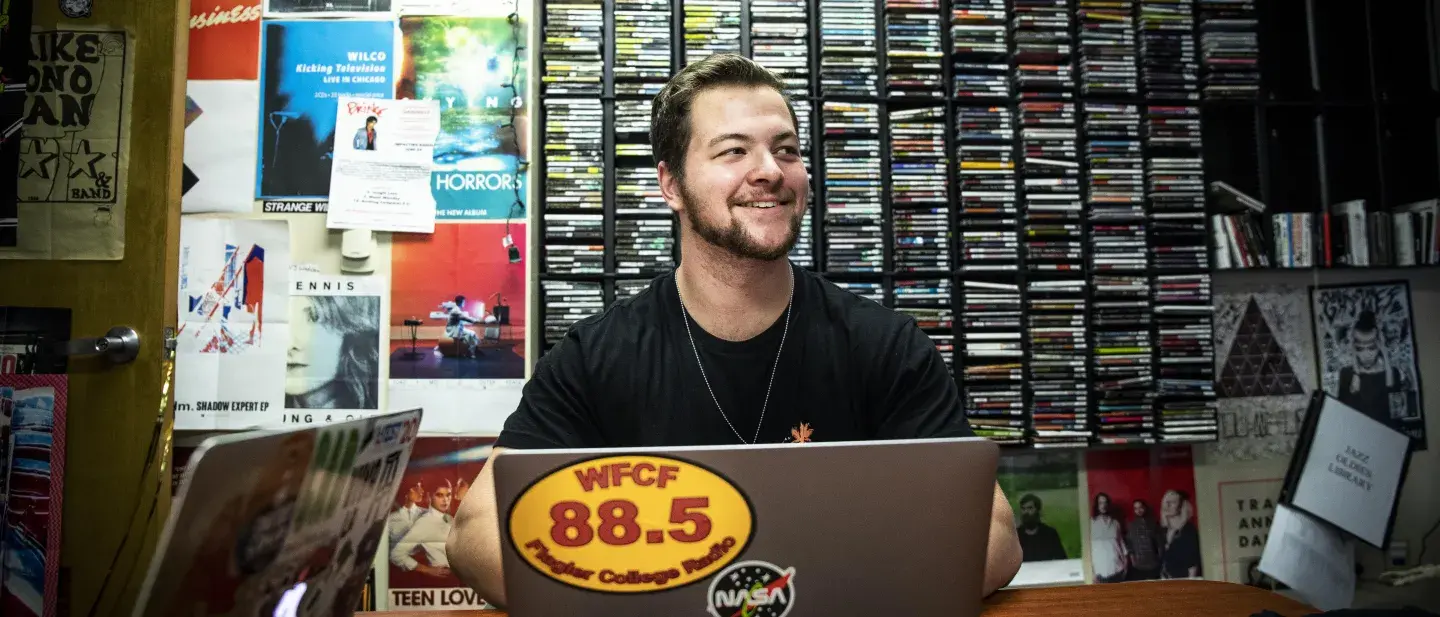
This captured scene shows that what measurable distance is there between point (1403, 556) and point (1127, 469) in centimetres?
115

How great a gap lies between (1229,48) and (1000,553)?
2721mm

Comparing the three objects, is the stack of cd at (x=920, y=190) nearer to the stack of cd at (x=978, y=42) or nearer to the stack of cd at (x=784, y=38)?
the stack of cd at (x=978, y=42)

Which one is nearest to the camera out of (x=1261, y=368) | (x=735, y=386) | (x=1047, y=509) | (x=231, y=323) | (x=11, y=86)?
(x=735, y=386)

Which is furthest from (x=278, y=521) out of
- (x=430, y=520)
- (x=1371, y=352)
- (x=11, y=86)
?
(x=1371, y=352)

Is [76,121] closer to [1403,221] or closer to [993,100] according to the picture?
[993,100]

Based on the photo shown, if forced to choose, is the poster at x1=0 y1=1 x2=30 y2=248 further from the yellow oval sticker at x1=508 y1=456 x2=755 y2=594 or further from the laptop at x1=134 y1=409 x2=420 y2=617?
the yellow oval sticker at x1=508 y1=456 x2=755 y2=594

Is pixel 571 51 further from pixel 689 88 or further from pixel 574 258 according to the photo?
pixel 689 88

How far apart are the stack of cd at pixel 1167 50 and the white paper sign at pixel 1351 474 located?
124 centimetres

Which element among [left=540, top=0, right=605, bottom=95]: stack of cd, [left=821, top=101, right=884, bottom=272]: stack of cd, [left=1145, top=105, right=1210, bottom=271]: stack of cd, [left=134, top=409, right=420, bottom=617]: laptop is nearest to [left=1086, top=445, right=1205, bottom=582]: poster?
[left=1145, top=105, right=1210, bottom=271]: stack of cd

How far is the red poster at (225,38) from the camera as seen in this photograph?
2670mm

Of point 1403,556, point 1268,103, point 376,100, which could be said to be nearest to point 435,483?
point 376,100

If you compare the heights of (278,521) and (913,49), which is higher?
(913,49)

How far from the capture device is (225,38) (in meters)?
2.68

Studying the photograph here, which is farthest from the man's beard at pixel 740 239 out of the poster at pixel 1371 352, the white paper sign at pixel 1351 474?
the poster at pixel 1371 352
